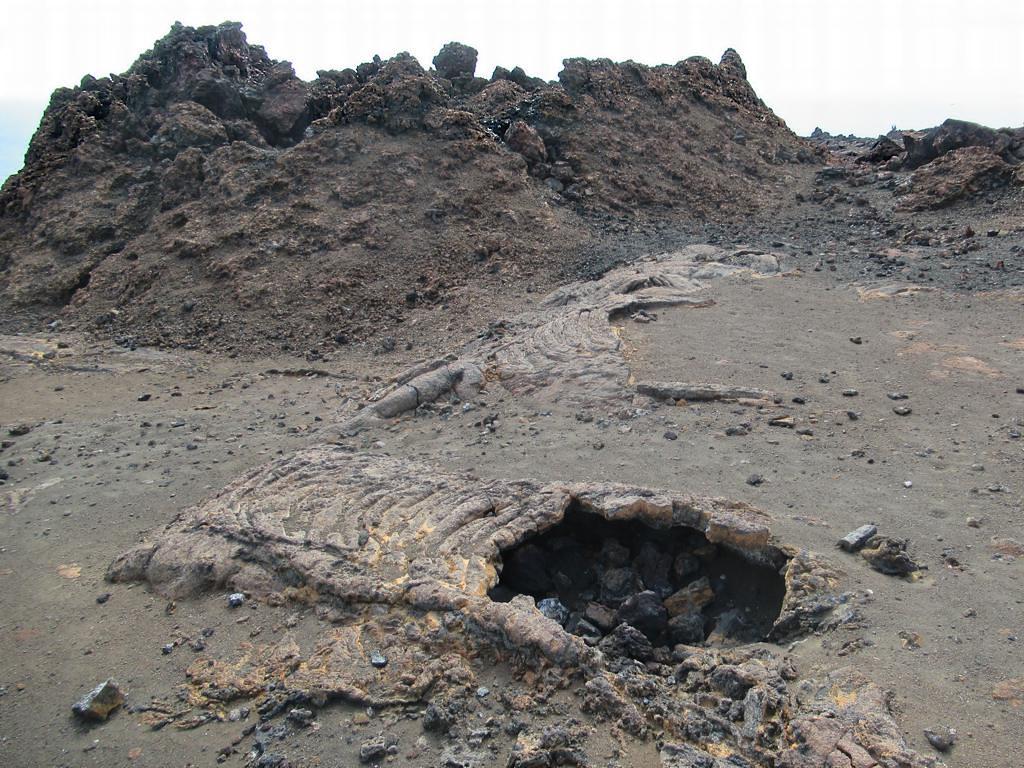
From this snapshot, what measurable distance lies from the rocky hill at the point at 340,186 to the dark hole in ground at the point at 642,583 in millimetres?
5085

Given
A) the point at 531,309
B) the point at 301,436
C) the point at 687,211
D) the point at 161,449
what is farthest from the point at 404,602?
the point at 687,211

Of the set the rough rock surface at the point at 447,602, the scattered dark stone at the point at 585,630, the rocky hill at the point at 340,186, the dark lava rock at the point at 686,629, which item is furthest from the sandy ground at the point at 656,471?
the rocky hill at the point at 340,186

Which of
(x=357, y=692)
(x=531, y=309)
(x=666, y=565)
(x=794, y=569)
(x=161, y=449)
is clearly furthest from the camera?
(x=531, y=309)

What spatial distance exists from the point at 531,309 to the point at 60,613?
6336mm

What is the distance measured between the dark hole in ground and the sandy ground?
0.40 m

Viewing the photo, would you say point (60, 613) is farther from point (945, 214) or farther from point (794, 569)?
point (945, 214)

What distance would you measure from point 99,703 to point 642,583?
2.96 metres

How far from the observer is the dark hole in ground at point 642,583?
444 cm

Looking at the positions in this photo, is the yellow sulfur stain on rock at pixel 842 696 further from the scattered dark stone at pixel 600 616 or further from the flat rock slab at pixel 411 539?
the scattered dark stone at pixel 600 616

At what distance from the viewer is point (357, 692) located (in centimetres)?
385

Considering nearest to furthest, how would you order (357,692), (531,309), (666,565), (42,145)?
1. (357,692)
2. (666,565)
3. (531,309)
4. (42,145)

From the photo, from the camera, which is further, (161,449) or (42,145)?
(42,145)

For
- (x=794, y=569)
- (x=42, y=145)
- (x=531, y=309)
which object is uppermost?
(x=42, y=145)

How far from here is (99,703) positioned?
4.00 meters
